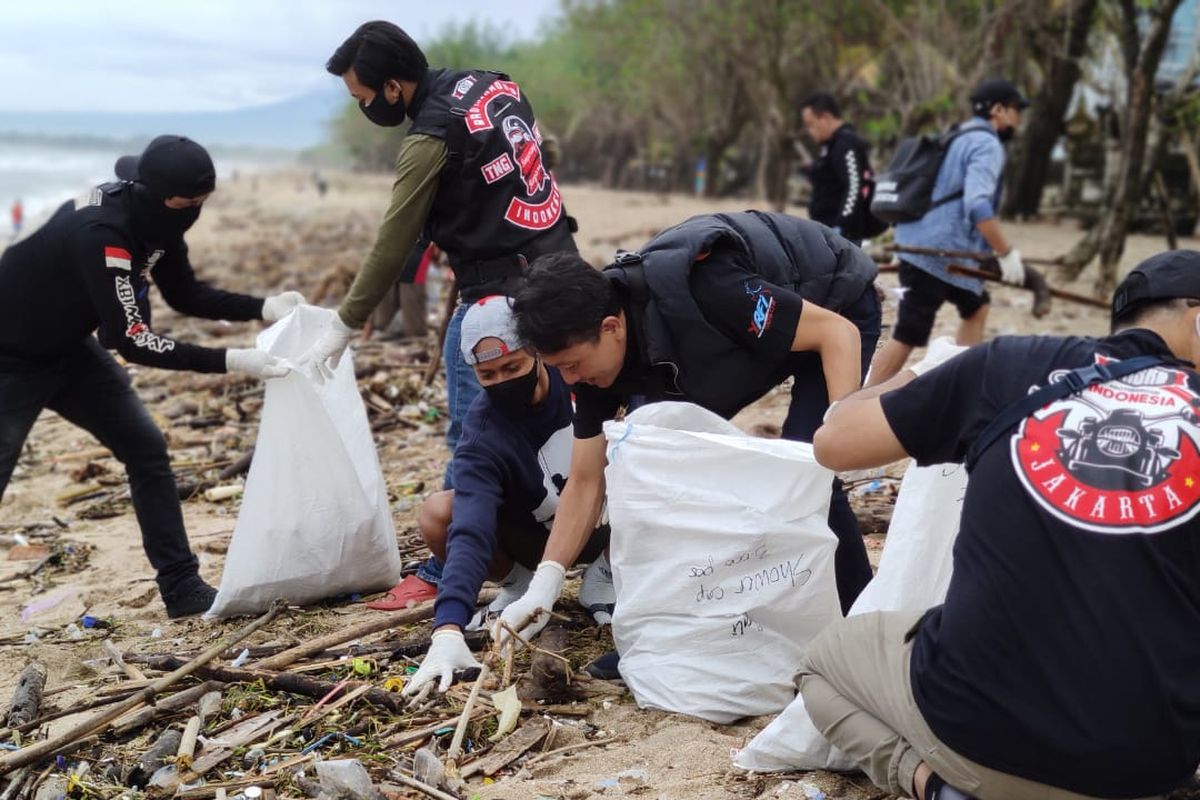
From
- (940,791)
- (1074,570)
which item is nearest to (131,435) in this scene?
(940,791)

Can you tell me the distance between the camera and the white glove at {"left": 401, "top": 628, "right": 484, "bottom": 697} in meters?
2.90

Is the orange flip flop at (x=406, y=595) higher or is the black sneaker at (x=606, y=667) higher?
the black sneaker at (x=606, y=667)

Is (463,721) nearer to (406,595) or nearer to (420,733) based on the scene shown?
(420,733)

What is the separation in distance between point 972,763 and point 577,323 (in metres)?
1.24

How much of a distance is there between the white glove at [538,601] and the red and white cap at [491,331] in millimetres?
613

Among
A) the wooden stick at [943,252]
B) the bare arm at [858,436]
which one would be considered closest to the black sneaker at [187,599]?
the bare arm at [858,436]

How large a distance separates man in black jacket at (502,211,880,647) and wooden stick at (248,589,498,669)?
53 cm

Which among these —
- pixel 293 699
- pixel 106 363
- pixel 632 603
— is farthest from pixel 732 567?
pixel 106 363

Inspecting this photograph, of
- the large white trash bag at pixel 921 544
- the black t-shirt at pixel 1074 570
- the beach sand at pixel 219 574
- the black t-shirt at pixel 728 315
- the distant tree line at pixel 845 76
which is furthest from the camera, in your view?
the distant tree line at pixel 845 76

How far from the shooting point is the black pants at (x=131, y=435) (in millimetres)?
4008

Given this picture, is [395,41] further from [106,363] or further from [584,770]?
[584,770]

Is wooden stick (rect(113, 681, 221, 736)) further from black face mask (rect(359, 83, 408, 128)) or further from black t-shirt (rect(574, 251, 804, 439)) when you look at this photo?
black face mask (rect(359, 83, 408, 128))

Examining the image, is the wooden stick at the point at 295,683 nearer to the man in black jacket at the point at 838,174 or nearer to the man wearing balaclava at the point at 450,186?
the man wearing balaclava at the point at 450,186

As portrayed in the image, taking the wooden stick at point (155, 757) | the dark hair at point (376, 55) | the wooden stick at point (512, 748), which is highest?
the dark hair at point (376, 55)
